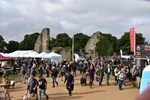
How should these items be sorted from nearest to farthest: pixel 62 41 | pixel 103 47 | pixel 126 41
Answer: pixel 103 47 < pixel 126 41 < pixel 62 41

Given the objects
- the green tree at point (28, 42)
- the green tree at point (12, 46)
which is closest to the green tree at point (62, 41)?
the green tree at point (28, 42)

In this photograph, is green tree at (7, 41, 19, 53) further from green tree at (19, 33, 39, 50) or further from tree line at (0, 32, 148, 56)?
green tree at (19, 33, 39, 50)

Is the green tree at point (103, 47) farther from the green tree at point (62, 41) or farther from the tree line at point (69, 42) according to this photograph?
the green tree at point (62, 41)

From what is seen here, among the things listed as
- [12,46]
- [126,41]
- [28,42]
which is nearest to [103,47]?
[126,41]

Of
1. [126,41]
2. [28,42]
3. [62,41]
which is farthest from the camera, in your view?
[28,42]

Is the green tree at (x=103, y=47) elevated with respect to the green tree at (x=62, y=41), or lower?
lower

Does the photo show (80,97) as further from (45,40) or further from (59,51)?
(45,40)

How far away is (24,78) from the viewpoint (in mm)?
22859

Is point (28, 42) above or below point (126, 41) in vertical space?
above

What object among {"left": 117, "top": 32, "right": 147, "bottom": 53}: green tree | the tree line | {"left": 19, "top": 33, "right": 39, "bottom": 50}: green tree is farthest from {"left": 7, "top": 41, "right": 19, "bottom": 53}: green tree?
{"left": 117, "top": 32, "right": 147, "bottom": 53}: green tree

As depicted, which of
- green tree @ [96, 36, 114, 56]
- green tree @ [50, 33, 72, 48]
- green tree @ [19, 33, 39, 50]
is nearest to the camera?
green tree @ [96, 36, 114, 56]

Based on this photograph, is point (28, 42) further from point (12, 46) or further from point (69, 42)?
point (69, 42)

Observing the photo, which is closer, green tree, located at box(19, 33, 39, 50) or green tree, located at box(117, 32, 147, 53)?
green tree, located at box(117, 32, 147, 53)

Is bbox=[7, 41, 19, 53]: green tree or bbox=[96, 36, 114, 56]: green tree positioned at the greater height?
bbox=[7, 41, 19, 53]: green tree
